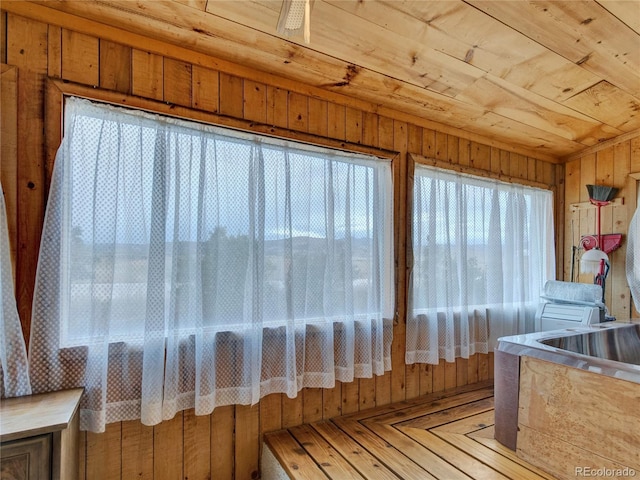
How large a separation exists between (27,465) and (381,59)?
2095mm

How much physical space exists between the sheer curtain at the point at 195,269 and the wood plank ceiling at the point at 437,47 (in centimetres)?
38

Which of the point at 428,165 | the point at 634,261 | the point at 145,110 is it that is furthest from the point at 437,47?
the point at 634,261

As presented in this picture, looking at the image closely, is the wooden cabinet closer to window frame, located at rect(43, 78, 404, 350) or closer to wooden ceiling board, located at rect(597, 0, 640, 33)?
window frame, located at rect(43, 78, 404, 350)

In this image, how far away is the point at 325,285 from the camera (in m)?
1.88

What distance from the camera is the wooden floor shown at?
4.87 feet

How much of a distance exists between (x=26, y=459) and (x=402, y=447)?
1.51m

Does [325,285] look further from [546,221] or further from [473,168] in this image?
[546,221]

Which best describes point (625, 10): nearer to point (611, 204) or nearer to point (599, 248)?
point (611, 204)

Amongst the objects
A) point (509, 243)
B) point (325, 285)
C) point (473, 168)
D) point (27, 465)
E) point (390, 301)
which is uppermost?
point (473, 168)

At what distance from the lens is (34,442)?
103 cm

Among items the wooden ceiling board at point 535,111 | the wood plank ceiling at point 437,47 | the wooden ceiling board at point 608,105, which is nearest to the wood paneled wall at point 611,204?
the wooden ceiling board at point 535,111

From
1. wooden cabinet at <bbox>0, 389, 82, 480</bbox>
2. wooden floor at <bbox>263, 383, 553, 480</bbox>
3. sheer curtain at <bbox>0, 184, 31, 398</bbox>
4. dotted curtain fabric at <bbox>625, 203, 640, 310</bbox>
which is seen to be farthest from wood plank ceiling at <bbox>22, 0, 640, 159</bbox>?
wooden floor at <bbox>263, 383, 553, 480</bbox>

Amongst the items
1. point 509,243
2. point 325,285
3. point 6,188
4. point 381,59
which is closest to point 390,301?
point 325,285

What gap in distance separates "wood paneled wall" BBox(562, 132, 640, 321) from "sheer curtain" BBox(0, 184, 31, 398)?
374 cm
